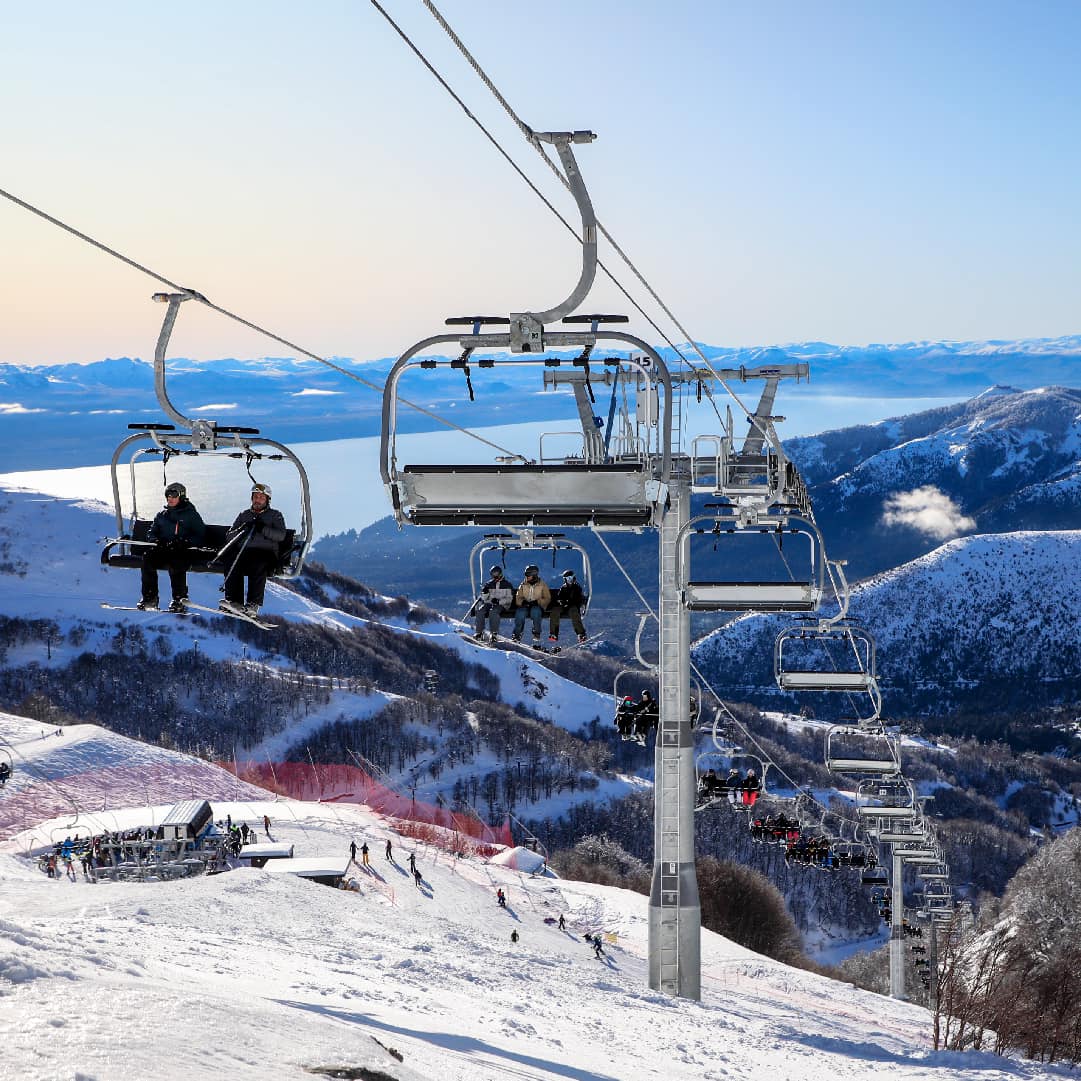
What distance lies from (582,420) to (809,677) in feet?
34.1

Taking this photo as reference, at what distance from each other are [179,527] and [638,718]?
10.8 meters

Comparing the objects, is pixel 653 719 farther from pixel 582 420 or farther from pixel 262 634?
pixel 262 634

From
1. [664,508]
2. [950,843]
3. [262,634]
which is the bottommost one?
[950,843]

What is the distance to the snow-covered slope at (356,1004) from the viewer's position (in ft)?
36.3

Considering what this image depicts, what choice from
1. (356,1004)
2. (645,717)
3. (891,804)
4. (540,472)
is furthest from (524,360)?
(891,804)

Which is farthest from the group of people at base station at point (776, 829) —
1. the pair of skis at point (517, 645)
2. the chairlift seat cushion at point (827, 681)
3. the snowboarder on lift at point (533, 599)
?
the pair of skis at point (517, 645)

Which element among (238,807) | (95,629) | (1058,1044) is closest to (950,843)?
(95,629)

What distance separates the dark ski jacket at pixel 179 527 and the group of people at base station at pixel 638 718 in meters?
10.2

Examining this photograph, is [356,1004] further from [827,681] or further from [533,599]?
[827,681]

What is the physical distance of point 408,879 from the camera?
44.9 m

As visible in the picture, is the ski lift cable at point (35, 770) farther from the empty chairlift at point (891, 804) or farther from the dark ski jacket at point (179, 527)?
the dark ski jacket at point (179, 527)

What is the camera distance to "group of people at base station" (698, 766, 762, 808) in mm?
30750

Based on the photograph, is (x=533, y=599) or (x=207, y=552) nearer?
(x=207, y=552)

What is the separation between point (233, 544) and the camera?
Answer: 1482 cm
